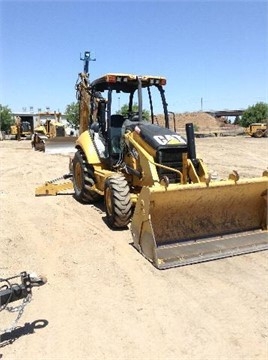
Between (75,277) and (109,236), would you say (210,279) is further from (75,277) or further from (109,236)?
(109,236)

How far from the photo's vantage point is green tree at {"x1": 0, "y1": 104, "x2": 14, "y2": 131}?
53375 millimetres

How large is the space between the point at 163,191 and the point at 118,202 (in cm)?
100

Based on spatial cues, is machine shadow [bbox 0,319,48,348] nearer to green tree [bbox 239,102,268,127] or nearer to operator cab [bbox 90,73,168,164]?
operator cab [bbox 90,73,168,164]

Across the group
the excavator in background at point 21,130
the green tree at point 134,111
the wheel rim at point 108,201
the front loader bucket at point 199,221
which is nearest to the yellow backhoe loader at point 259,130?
the excavator in background at point 21,130

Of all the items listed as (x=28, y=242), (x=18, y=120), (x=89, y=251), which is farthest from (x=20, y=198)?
(x=18, y=120)

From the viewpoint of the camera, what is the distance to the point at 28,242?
5.72 meters

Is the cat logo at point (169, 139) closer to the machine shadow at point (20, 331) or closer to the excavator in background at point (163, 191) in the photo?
the excavator in background at point (163, 191)

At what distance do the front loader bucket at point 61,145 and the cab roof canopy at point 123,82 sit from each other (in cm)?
1286

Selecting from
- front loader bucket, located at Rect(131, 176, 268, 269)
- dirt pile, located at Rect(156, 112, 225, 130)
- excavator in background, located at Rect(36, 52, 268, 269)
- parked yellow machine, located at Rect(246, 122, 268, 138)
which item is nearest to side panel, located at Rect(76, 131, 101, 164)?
excavator in background, located at Rect(36, 52, 268, 269)

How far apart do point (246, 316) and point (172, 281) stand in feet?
3.09

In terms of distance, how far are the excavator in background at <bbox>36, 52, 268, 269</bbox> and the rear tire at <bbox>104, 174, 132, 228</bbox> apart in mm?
14

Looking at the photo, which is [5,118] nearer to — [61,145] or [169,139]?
[61,145]

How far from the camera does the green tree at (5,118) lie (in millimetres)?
53375

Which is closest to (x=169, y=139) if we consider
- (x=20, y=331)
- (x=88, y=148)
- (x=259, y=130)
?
(x=88, y=148)
